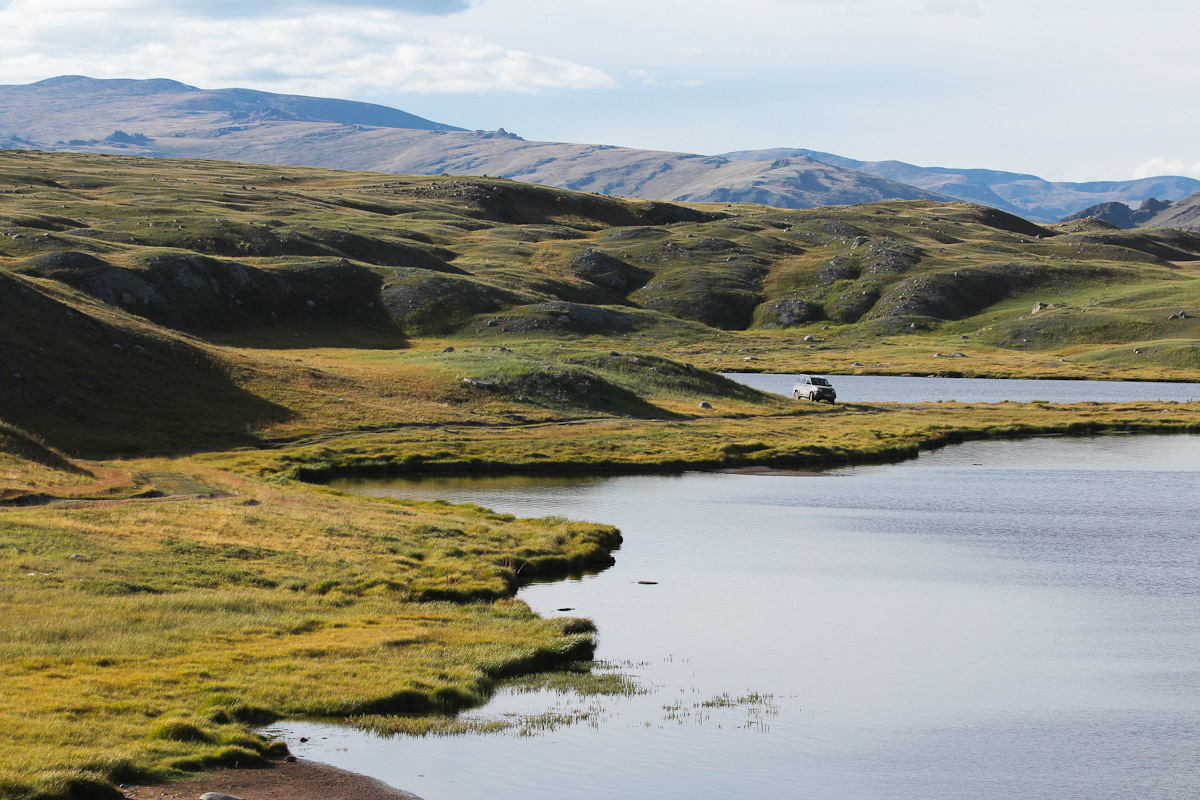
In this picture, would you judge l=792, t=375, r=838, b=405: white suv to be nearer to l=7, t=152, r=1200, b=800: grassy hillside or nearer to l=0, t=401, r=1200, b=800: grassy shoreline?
l=7, t=152, r=1200, b=800: grassy hillside

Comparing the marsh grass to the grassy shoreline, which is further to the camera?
the grassy shoreline

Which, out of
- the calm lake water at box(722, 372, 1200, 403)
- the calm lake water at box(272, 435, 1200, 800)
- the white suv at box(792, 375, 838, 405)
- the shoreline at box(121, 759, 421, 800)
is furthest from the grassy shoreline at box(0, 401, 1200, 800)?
the calm lake water at box(722, 372, 1200, 403)

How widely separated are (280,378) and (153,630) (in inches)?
2705

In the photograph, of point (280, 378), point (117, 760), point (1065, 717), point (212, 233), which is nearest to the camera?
point (117, 760)

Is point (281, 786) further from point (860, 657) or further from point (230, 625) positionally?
point (860, 657)

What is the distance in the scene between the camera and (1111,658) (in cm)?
3772

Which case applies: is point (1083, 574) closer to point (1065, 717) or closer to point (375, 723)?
point (1065, 717)

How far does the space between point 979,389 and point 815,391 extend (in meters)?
43.9

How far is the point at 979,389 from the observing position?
527ft

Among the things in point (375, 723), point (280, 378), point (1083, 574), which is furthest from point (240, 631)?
point (280, 378)

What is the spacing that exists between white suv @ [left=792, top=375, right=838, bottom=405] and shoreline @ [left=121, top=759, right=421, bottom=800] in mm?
109918

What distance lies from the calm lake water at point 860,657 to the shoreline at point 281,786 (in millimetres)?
975

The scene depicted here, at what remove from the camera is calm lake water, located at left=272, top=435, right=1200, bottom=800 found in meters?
26.5

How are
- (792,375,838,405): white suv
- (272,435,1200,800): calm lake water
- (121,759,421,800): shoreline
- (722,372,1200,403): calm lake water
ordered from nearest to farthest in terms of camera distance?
(121,759,421,800): shoreline → (272,435,1200,800): calm lake water → (792,375,838,405): white suv → (722,372,1200,403): calm lake water
